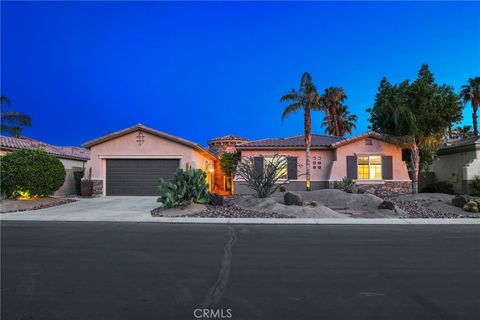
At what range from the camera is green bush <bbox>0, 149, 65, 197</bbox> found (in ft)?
59.8

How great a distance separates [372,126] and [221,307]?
24.8 m

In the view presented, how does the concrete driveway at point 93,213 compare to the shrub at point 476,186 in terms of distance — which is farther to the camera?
the shrub at point 476,186

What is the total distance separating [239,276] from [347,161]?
20200mm

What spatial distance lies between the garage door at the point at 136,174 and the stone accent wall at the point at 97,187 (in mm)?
463

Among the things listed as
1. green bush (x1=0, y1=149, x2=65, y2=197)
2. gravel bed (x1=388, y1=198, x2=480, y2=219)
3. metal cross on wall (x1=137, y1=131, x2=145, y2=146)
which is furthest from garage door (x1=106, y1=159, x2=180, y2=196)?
gravel bed (x1=388, y1=198, x2=480, y2=219)

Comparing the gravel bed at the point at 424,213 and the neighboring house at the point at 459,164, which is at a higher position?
the neighboring house at the point at 459,164

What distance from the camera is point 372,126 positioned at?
27078 mm

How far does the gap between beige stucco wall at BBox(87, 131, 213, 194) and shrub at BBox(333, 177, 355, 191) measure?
9.08 metres

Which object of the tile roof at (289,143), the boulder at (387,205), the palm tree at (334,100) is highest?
the palm tree at (334,100)

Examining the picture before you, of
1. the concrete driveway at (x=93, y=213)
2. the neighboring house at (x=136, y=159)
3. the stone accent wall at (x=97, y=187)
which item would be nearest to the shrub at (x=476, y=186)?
the neighboring house at (x=136, y=159)

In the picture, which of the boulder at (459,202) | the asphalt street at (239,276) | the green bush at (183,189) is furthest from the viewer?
the boulder at (459,202)

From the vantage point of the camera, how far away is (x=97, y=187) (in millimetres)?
23781

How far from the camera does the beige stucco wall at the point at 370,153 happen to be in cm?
2486

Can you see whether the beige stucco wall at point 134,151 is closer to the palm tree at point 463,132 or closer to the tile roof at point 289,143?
the tile roof at point 289,143
